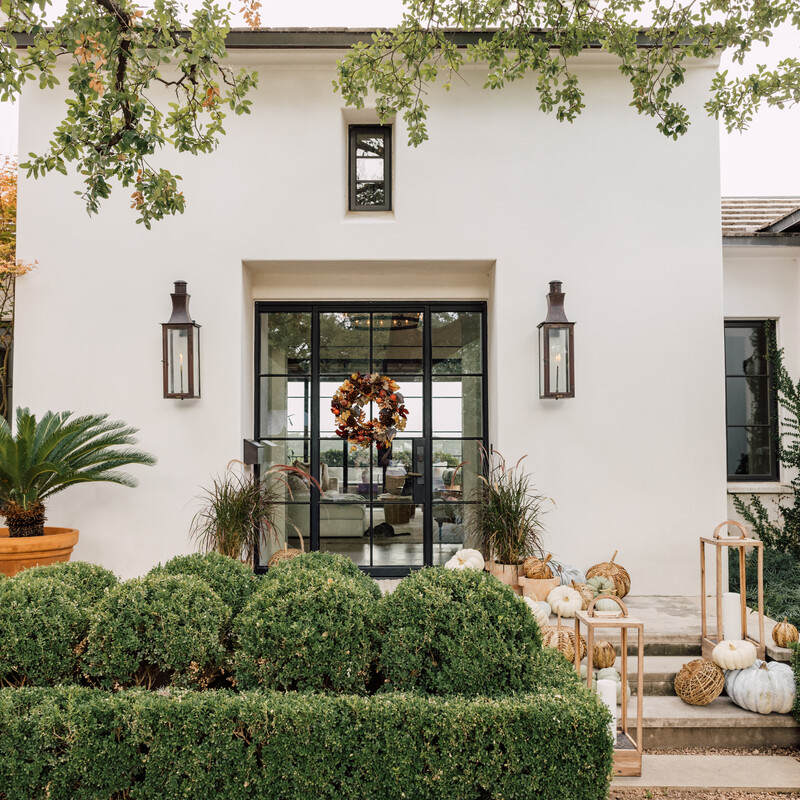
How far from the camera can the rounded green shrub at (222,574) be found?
9.89 ft

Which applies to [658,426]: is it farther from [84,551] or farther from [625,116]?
[84,551]

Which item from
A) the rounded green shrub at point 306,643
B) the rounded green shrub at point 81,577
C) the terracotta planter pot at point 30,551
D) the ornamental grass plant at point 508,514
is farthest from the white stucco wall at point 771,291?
the terracotta planter pot at point 30,551

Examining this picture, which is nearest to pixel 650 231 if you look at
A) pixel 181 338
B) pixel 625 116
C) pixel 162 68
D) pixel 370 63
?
pixel 625 116

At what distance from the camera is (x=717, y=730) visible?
3664mm

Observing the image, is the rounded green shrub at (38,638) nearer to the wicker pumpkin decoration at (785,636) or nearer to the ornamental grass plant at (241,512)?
the ornamental grass plant at (241,512)

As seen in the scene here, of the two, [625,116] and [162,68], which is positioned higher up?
[162,68]

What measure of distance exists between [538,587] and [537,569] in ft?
0.46

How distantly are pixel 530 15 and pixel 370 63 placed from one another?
4.70 ft

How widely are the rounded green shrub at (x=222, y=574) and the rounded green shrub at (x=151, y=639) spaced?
284 millimetres

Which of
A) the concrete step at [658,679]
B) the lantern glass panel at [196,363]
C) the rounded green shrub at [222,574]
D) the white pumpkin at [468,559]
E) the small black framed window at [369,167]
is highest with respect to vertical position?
the small black framed window at [369,167]

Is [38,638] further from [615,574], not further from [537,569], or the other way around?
[615,574]

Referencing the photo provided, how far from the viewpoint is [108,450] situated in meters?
5.61

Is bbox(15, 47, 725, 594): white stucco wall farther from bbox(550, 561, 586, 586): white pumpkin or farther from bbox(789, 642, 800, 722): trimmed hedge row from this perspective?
bbox(789, 642, 800, 722): trimmed hedge row

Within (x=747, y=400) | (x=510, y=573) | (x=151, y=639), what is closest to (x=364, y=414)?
(x=510, y=573)
